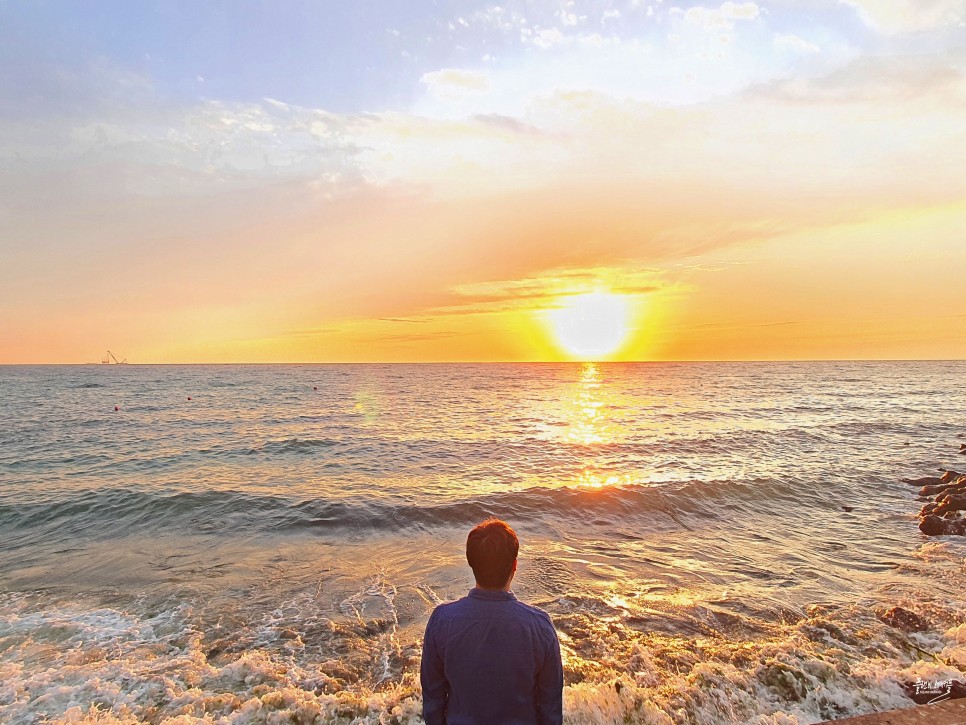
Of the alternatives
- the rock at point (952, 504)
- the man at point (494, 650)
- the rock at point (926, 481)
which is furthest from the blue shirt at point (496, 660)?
the rock at point (926, 481)

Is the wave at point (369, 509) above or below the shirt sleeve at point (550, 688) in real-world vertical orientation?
below

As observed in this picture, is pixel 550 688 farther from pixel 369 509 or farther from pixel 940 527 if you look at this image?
pixel 940 527

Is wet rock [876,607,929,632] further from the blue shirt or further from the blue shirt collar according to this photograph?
the blue shirt collar

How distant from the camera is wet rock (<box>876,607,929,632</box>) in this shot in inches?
296

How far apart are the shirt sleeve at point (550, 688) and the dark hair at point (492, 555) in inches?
16.8

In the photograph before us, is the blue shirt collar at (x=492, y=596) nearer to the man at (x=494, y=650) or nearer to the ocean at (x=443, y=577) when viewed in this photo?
the man at (x=494, y=650)

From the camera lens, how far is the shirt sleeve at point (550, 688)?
288 centimetres

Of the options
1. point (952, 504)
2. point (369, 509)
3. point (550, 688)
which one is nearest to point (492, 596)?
point (550, 688)

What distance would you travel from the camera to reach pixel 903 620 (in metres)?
7.71

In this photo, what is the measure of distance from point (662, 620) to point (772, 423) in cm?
3163

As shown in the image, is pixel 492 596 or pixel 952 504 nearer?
pixel 492 596

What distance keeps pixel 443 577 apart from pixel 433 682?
770 centimetres

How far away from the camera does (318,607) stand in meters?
8.80

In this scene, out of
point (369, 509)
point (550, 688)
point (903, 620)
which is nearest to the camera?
point (550, 688)
